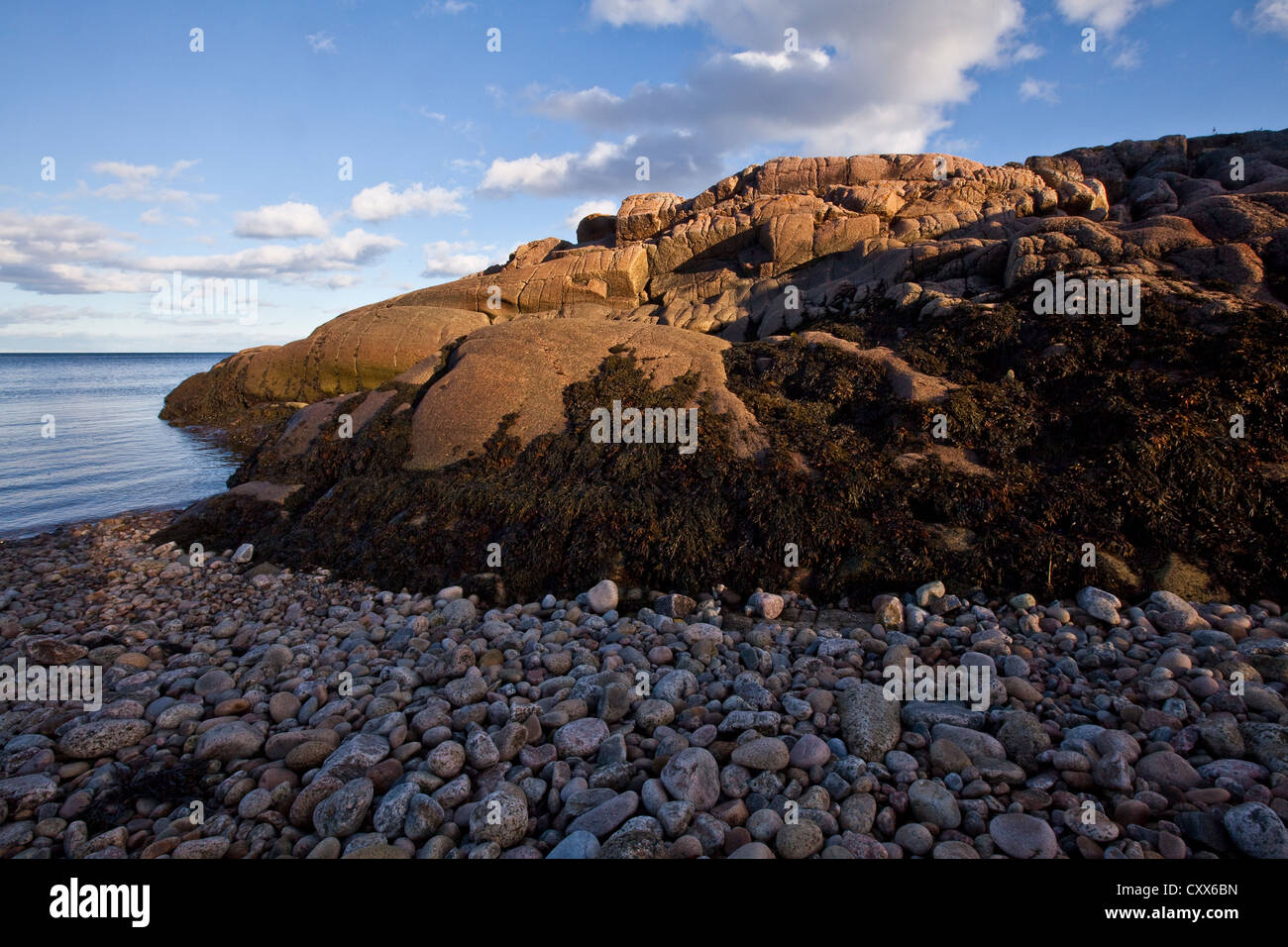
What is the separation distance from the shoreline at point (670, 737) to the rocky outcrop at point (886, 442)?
903 millimetres

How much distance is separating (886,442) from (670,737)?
5.23 m

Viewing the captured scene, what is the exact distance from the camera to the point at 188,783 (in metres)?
3.95

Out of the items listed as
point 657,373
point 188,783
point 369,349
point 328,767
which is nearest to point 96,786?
point 188,783

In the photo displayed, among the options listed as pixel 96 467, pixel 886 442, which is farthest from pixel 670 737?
pixel 96 467

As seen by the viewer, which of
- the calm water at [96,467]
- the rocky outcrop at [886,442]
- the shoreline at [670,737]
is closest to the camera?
the shoreline at [670,737]

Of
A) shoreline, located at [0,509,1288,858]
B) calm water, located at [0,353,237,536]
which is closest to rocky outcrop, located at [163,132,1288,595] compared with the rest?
shoreline, located at [0,509,1288,858]

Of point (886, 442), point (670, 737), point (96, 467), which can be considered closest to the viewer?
point (670, 737)

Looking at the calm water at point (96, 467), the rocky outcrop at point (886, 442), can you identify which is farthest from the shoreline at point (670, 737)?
the calm water at point (96, 467)

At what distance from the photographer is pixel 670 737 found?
428 cm

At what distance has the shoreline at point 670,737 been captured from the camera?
3.45 meters

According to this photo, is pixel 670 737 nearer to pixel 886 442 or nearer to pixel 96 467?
pixel 886 442

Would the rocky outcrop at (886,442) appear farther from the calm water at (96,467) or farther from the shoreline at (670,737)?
the calm water at (96,467)

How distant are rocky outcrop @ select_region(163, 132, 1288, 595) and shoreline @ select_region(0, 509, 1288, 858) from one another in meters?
0.90

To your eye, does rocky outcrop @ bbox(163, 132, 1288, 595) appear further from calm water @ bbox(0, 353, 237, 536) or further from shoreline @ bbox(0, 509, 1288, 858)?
calm water @ bbox(0, 353, 237, 536)
